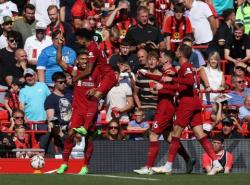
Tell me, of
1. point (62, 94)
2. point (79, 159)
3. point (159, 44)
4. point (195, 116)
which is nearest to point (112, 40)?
point (159, 44)

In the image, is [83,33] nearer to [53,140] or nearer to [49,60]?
[53,140]

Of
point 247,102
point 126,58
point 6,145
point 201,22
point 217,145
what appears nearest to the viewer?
point 217,145

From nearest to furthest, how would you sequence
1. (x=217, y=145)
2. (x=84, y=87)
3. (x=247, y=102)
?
1. (x=84, y=87)
2. (x=217, y=145)
3. (x=247, y=102)

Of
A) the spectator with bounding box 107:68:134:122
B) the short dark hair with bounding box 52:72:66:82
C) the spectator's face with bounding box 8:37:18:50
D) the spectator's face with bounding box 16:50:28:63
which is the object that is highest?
the spectator's face with bounding box 8:37:18:50

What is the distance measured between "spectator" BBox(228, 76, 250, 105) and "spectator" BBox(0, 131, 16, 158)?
4.66 meters

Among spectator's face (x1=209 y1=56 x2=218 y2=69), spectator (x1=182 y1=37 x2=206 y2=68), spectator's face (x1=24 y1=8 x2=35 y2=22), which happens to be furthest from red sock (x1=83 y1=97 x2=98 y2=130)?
spectator's face (x1=24 y1=8 x2=35 y2=22)

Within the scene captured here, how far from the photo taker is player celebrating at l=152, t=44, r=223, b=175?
56.0ft

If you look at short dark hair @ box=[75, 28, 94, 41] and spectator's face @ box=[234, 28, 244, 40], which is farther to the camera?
spectator's face @ box=[234, 28, 244, 40]

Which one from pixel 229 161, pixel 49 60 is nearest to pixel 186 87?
pixel 229 161

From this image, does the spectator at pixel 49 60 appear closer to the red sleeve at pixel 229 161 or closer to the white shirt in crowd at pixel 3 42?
the white shirt in crowd at pixel 3 42

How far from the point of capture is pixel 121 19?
2450cm

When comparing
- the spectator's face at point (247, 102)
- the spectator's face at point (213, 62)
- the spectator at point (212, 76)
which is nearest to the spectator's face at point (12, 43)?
the spectator at point (212, 76)

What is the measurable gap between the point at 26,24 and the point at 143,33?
2600 millimetres

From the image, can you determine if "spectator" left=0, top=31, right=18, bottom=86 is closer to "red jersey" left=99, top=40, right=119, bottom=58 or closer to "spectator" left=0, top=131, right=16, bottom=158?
"red jersey" left=99, top=40, right=119, bottom=58
